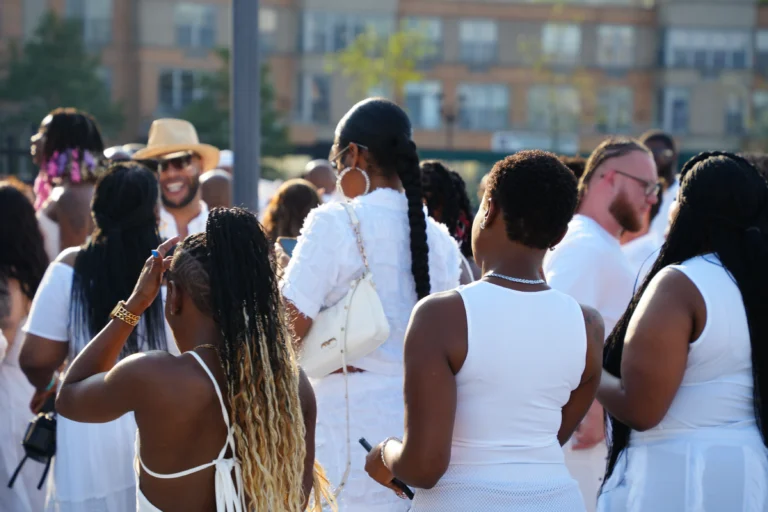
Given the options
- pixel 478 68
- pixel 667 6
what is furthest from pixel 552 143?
pixel 667 6

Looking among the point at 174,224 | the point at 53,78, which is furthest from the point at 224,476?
the point at 53,78

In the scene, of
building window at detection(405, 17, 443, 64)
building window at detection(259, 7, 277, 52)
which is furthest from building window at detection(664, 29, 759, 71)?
building window at detection(259, 7, 277, 52)

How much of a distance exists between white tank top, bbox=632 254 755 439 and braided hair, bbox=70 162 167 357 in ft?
6.30

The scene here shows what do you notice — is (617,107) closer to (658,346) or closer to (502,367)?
(658,346)

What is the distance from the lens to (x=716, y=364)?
10.5 feet

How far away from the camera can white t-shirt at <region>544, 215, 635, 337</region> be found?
4.84 m

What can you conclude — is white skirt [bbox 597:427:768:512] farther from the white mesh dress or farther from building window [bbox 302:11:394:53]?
building window [bbox 302:11:394:53]

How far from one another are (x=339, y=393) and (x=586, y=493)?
2218mm

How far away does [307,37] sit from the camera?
4978 centimetres

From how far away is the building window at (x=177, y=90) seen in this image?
4703 centimetres

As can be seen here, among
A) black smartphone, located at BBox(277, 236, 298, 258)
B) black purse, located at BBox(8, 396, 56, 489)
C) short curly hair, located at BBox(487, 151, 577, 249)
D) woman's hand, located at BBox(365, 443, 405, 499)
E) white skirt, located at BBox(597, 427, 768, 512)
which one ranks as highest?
short curly hair, located at BBox(487, 151, 577, 249)

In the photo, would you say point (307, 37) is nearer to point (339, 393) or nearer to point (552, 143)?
point (552, 143)

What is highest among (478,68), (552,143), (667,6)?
(667,6)

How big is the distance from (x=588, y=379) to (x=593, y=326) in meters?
0.16
